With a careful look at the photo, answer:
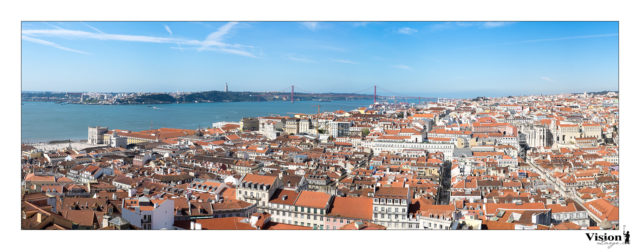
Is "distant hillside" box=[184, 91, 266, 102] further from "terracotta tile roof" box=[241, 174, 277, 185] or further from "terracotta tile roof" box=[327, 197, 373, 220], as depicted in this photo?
"terracotta tile roof" box=[327, 197, 373, 220]

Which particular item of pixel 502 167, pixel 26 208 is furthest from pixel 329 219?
pixel 502 167

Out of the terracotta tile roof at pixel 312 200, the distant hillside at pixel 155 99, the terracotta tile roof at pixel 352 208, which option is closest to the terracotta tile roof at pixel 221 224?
the terracotta tile roof at pixel 312 200

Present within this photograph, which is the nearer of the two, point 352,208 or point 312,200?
point 352,208

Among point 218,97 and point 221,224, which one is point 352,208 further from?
point 218,97

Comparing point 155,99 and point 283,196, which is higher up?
point 155,99

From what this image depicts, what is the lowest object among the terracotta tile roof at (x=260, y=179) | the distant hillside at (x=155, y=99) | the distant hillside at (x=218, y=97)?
the terracotta tile roof at (x=260, y=179)

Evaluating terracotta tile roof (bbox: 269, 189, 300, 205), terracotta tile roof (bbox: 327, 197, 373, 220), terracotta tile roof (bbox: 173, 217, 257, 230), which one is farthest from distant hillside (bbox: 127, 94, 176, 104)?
terracotta tile roof (bbox: 173, 217, 257, 230)

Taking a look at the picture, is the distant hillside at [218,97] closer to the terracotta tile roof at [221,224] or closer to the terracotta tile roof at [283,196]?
the terracotta tile roof at [283,196]

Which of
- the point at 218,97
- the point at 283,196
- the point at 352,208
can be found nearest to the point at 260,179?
the point at 283,196

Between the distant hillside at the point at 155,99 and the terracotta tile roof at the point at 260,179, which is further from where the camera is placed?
the distant hillside at the point at 155,99

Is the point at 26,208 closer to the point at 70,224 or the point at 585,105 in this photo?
the point at 70,224

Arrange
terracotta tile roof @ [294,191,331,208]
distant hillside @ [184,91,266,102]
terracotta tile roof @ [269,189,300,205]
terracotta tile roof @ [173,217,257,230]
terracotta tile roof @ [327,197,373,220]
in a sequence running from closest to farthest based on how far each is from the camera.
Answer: terracotta tile roof @ [173,217,257,230], terracotta tile roof @ [327,197,373,220], terracotta tile roof @ [294,191,331,208], terracotta tile roof @ [269,189,300,205], distant hillside @ [184,91,266,102]

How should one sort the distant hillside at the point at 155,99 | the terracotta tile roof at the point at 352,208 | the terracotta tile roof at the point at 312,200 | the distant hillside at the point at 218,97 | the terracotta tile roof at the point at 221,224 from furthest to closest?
1. the distant hillside at the point at 218,97
2. the distant hillside at the point at 155,99
3. the terracotta tile roof at the point at 312,200
4. the terracotta tile roof at the point at 352,208
5. the terracotta tile roof at the point at 221,224
